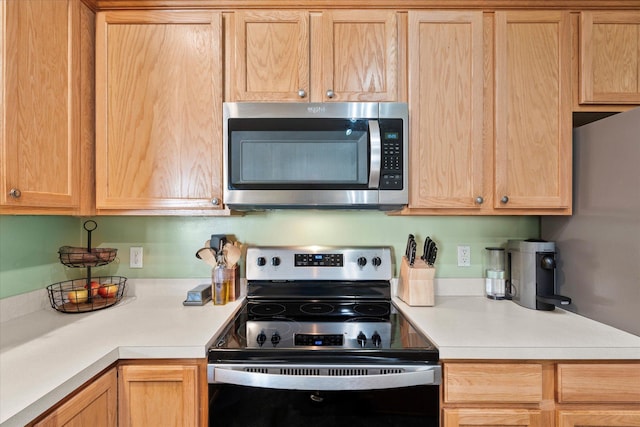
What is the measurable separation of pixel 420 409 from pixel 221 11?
69.7 inches

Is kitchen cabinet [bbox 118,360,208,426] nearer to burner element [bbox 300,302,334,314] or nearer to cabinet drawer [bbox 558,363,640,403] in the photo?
burner element [bbox 300,302,334,314]

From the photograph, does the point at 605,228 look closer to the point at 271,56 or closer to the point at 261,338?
the point at 261,338

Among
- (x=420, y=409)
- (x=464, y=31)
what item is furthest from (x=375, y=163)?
(x=420, y=409)

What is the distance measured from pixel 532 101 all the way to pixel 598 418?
1229mm

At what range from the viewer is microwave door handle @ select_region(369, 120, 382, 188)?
138cm

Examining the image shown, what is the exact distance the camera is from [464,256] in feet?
5.81

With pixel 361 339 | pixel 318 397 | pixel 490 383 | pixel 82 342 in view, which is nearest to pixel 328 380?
pixel 318 397

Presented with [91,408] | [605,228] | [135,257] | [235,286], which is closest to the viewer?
[91,408]

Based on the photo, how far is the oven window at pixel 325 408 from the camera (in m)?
1.06

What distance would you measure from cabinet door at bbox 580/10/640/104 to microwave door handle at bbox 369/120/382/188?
0.92 metres

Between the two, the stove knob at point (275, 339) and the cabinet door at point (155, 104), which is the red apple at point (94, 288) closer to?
the cabinet door at point (155, 104)

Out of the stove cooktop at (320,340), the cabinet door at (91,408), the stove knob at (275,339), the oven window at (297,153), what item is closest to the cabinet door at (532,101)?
the oven window at (297,153)

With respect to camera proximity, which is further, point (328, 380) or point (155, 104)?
point (155, 104)

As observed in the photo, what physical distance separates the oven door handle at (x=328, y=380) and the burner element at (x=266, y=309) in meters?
0.45
